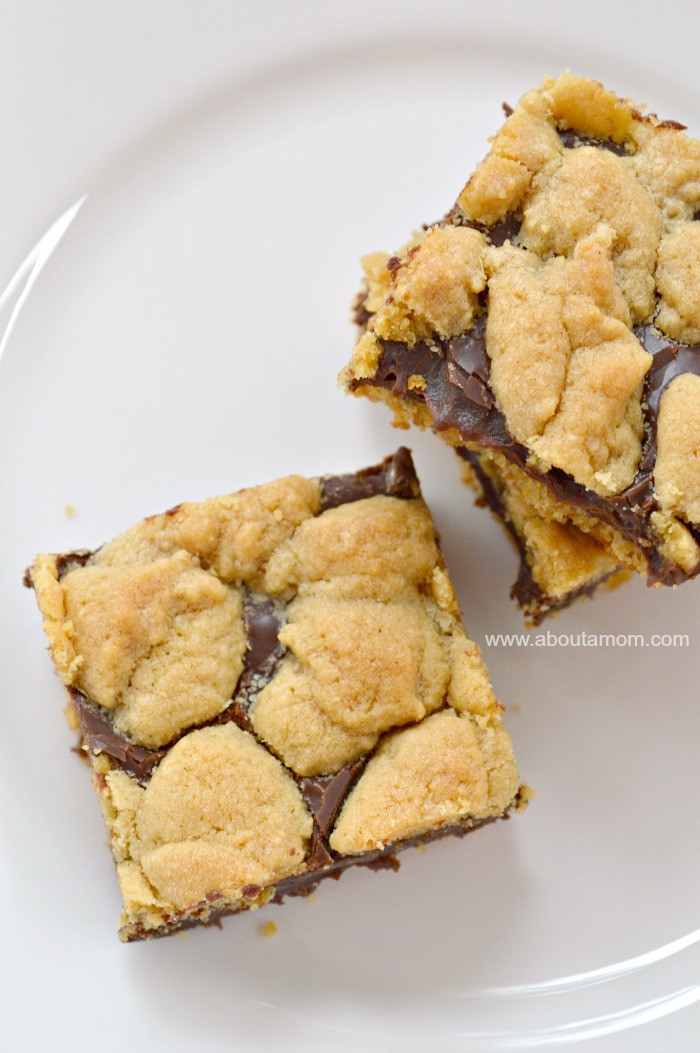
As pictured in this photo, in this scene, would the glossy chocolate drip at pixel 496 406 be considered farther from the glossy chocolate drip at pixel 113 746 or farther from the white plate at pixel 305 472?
the glossy chocolate drip at pixel 113 746

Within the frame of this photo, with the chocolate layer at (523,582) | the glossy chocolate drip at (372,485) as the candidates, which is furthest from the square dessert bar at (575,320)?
the chocolate layer at (523,582)

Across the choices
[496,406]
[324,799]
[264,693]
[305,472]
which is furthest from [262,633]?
[496,406]

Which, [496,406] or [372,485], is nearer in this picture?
[496,406]

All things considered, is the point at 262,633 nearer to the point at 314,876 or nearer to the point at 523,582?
the point at 314,876

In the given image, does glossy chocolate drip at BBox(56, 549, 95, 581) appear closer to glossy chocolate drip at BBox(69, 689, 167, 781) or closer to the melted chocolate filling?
the melted chocolate filling

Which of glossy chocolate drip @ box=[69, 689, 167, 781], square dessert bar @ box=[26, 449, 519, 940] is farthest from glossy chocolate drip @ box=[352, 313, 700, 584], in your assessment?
glossy chocolate drip @ box=[69, 689, 167, 781]

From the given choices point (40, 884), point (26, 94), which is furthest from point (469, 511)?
point (26, 94)
